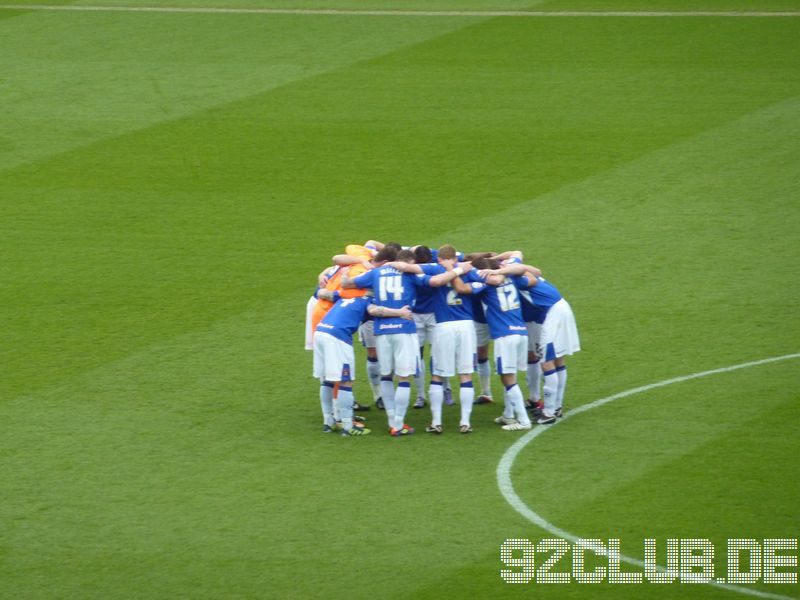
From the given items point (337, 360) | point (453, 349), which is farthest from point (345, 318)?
point (453, 349)

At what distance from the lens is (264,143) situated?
26.0m

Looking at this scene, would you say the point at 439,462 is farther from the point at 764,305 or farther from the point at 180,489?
the point at 764,305

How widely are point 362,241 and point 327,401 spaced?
6874mm

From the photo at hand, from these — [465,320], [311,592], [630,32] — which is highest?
[630,32]

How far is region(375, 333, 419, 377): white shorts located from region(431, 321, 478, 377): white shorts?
0.22 m

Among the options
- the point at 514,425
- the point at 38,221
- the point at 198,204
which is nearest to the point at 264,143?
the point at 198,204

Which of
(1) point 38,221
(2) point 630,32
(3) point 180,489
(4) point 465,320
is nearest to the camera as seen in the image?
(3) point 180,489

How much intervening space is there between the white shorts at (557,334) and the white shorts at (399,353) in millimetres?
1350

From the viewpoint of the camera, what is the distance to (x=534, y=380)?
15758mm

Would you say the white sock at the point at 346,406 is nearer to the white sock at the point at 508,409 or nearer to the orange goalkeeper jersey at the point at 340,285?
the orange goalkeeper jersey at the point at 340,285

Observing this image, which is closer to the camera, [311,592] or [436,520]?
[311,592]

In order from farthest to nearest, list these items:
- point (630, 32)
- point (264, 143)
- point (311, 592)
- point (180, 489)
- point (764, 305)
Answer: point (630, 32) < point (264, 143) < point (764, 305) < point (180, 489) < point (311, 592)

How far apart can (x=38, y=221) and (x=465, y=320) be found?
10349 millimetres

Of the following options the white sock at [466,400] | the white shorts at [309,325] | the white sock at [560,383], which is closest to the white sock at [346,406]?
the white shorts at [309,325]
